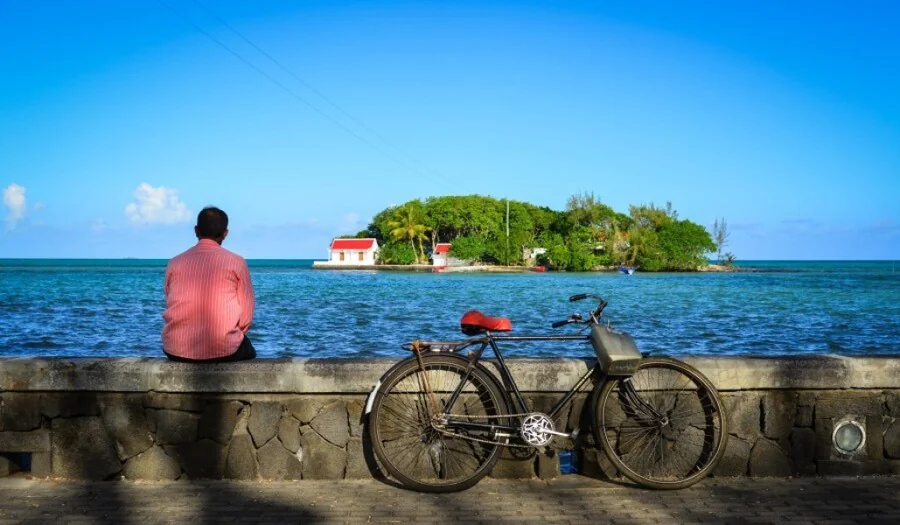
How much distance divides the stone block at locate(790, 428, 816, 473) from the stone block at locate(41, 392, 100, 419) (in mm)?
4652

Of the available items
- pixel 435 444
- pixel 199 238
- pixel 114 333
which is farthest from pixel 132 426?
pixel 114 333

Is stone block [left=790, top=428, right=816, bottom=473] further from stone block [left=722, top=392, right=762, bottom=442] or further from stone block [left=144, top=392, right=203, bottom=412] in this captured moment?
stone block [left=144, top=392, right=203, bottom=412]

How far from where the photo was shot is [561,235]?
114 metres

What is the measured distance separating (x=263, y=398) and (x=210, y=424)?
38cm

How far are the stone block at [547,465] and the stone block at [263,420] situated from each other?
1.75 meters

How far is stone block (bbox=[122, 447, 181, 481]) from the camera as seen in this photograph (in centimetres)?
507

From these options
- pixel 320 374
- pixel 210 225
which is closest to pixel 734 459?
pixel 320 374

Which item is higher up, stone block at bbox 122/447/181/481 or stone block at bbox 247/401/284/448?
stone block at bbox 247/401/284/448

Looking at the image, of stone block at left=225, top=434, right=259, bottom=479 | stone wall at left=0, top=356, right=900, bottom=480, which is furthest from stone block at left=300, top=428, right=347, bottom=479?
stone block at left=225, top=434, right=259, bottom=479

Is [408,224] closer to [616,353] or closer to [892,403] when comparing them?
[892,403]

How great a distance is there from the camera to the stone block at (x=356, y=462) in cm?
513

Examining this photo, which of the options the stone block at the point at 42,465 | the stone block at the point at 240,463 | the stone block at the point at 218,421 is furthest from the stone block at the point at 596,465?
the stone block at the point at 42,465

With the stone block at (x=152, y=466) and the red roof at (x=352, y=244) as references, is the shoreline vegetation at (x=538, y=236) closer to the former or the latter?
the red roof at (x=352, y=244)

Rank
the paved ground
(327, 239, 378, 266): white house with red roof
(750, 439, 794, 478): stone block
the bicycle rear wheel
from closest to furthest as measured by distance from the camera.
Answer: the paved ground → the bicycle rear wheel → (750, 439, 794, 478): stone block → (327, 239, 378, 266): white house with red roof
